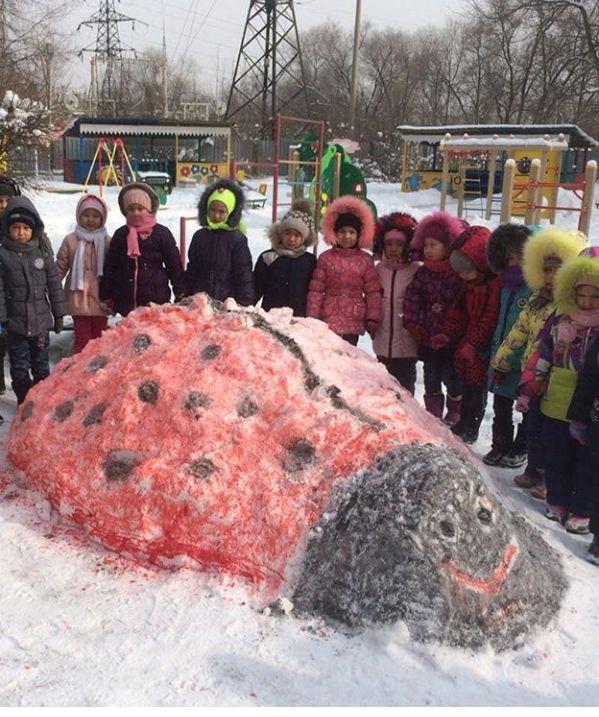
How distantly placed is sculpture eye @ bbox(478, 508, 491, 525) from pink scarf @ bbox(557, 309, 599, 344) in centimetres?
120

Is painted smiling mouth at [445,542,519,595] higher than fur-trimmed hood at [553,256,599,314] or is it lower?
lower

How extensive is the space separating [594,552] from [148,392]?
2.21 metres

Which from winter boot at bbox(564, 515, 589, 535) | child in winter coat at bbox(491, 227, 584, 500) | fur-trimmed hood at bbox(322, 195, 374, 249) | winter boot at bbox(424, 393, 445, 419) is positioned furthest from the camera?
winter boot at bbox(424, 393, 445, 419)

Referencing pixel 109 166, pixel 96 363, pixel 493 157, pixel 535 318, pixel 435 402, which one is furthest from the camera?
pixel 109 166

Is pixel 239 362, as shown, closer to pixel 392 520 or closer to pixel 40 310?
pixel 392 520

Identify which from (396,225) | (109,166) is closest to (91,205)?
(396,225)

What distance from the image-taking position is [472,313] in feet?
14.7

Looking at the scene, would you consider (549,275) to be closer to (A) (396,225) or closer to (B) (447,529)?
(A) (396,225)

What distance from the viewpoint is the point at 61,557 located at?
3.07 metres

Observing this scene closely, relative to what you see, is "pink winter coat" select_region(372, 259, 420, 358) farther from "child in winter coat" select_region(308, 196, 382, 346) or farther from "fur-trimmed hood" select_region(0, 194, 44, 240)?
"fur-trimmed hood" select_region(0, 194, 44, 240)

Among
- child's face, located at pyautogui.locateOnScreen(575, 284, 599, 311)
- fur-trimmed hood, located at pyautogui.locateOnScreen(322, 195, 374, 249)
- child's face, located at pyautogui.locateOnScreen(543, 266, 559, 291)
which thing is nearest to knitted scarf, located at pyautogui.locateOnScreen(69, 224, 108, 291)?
fur-trimmed hood, located at pyautogui.locateOnScreen(322, 195, 374, 249)

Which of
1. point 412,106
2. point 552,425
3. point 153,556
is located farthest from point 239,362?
point 412,106

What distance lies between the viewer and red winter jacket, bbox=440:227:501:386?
436 cm

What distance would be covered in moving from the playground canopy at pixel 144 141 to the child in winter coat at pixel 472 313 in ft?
72.0
